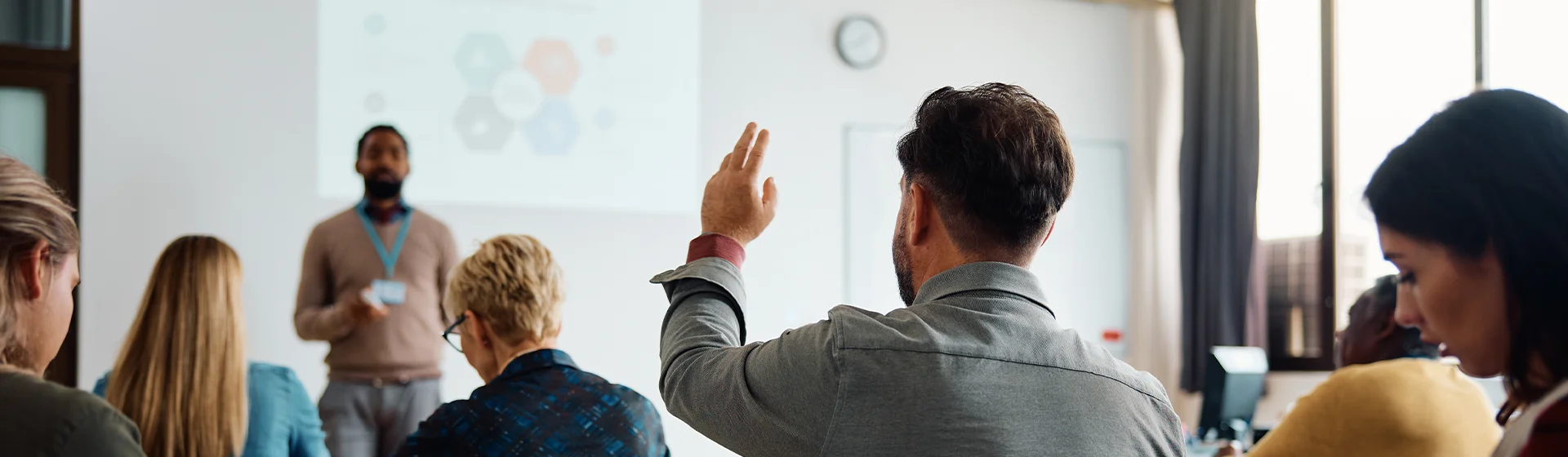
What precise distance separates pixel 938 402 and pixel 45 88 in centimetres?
383

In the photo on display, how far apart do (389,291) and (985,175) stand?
9.64 feet

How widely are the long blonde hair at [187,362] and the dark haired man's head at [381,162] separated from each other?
1.79 metres

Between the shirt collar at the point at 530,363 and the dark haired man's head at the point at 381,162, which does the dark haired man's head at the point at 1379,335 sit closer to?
the shirt collar at the point at 530,363

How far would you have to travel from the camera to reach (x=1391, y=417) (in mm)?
1596

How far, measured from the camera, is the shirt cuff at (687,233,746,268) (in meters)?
1.17

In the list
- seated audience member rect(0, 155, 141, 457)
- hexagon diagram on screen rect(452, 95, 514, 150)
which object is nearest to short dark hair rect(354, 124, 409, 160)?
hexagon diagram on screen rect(452, 95, 514, 150)

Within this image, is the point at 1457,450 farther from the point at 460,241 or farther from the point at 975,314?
the point at 460,241

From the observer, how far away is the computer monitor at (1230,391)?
3570 millimetres

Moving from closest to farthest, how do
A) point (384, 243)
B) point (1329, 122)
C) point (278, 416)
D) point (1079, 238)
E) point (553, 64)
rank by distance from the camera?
1. point (278, 416)
2. point (384, 243)
3. point (553, 64)
4. point (1329, 122)
5. point (1079, 238)

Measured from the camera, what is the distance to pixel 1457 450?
162cm

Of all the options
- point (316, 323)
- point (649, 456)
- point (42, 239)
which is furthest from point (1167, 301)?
point (42, 239)

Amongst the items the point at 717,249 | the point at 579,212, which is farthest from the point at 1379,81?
the point at 717,249

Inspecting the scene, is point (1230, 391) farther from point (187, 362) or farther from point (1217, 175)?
point (187, 362)

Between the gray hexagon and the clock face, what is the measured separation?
1.50 m
